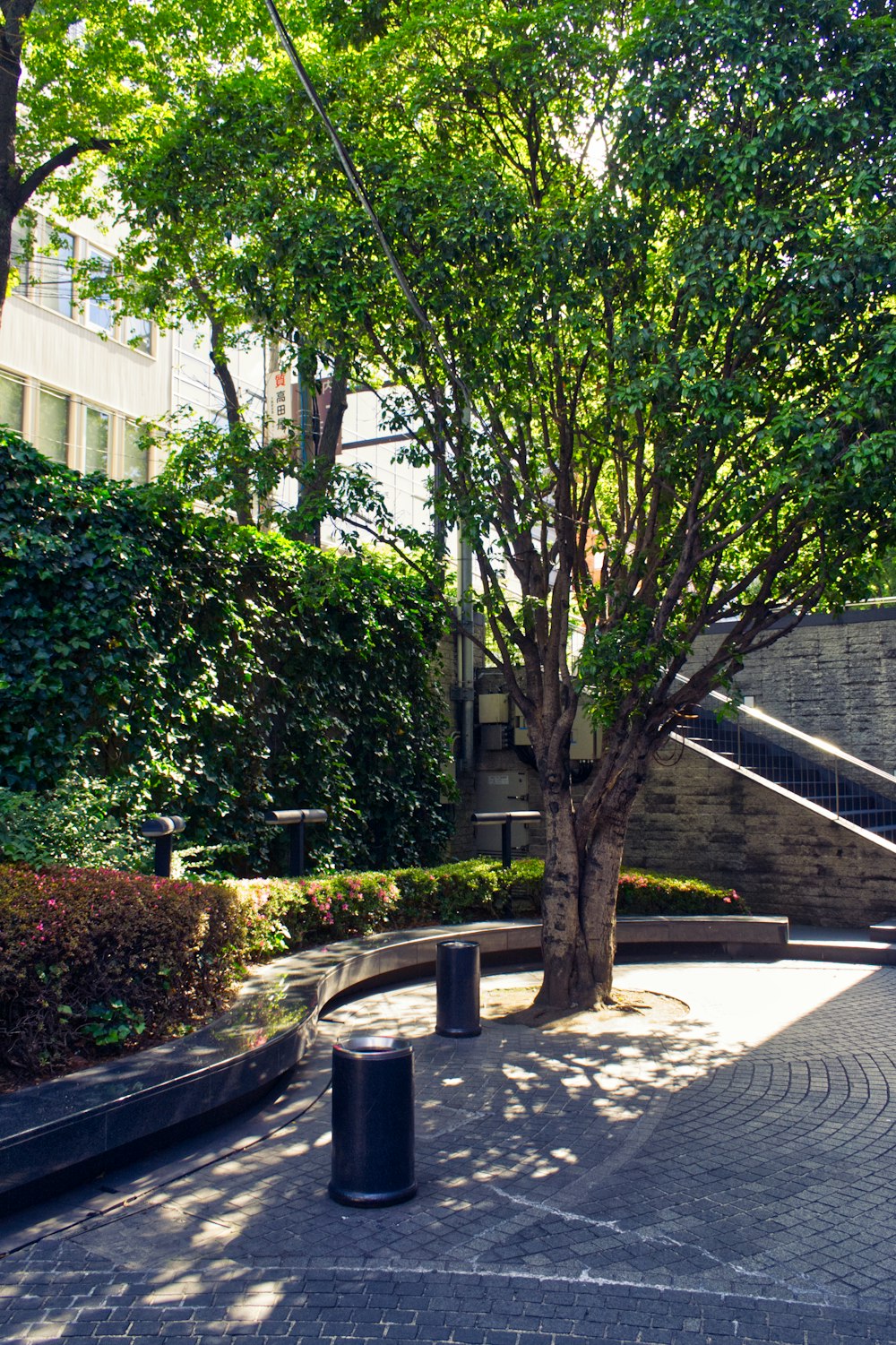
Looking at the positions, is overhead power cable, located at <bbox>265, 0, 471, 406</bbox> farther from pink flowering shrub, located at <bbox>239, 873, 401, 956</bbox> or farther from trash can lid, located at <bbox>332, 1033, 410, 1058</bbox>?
trash can lid, located at <bbox>332, 1033, 410, 1058</bbox>

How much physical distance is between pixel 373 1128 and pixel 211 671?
5923 millimetres

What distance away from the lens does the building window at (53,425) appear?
64.9 feet

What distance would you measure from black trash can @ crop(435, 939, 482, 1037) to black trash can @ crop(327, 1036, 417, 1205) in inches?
116

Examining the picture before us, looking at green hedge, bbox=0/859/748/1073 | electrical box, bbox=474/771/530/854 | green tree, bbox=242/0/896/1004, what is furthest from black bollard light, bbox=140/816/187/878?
electrical box, bbox=474/771/530/854

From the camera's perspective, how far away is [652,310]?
884cm

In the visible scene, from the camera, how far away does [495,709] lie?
15.9 metres

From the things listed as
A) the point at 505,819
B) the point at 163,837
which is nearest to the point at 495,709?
the point at 505,819

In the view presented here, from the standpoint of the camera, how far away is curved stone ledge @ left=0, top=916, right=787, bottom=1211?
4.49m

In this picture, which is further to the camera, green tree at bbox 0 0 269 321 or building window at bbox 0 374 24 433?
building window at bbox 0 374 24 433

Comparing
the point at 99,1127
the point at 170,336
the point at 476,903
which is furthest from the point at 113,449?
the point at 99,1127

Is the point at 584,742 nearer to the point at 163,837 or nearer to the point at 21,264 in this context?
the point at 163,837

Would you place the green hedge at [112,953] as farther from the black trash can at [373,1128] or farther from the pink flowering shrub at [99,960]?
the black trash can at [373,1128]

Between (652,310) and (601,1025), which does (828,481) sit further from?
(601,1025)

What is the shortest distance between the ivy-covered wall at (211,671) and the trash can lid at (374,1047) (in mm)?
3915
